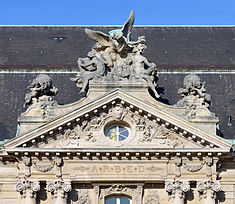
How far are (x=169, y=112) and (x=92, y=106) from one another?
3.57 m

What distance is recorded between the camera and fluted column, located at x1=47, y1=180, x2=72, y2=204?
126ft

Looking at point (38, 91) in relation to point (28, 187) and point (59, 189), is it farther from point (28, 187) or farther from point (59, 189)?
point (59, 189)

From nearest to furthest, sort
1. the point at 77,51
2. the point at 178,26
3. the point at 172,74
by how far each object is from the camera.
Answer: the point at 172,74 < the point at 77,51 < the point at 178,26

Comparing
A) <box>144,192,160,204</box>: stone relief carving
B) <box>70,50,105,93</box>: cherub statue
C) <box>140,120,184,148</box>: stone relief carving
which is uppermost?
<box>70,50,105,93</box>: cherub statue

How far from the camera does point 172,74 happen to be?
146 ft

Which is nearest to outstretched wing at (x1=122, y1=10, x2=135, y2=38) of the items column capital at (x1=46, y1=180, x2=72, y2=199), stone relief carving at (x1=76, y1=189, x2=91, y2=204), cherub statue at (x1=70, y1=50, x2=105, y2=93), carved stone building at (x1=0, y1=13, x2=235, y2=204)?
cherub statue at (x1=70, y1=50, x2=105, y2=93)

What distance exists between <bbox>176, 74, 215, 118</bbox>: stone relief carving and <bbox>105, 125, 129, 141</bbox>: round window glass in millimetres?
2841

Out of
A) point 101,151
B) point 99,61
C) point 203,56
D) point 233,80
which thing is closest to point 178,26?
point 203,56

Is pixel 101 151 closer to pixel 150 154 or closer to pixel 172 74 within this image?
pixel 150 154

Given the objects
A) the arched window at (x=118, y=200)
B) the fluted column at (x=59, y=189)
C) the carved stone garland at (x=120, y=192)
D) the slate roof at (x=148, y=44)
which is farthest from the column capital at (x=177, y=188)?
the slate roof at (x=148, y=44)

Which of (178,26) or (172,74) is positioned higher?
(178,26)

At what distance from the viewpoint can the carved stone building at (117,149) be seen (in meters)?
38.4

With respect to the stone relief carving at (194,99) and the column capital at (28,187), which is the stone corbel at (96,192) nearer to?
the column capital at (28,187)

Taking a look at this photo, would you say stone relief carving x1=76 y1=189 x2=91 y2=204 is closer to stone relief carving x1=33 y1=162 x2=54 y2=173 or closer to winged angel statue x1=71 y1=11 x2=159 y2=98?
stone relief carving x1=33 y1=162 x2=54 y2=173
